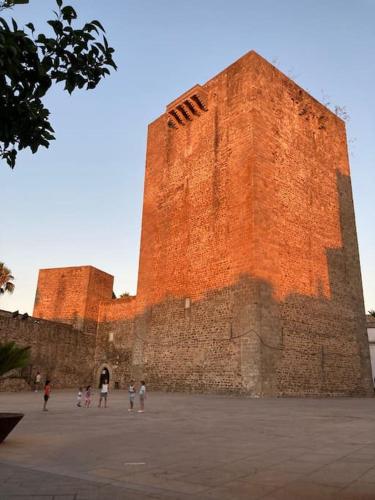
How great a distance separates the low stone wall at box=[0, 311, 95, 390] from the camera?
853 inches

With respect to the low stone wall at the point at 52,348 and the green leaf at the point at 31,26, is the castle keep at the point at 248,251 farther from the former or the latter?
the green leaf at the point at 31,26

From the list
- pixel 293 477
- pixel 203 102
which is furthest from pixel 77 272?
pixel 293 477

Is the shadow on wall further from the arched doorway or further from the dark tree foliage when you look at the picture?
the dark tree foliage

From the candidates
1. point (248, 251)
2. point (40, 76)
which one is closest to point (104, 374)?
point (248, 251)

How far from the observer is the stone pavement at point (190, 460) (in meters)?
3.56

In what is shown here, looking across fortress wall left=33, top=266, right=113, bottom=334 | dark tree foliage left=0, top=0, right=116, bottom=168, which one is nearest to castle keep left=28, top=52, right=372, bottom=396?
fortress wall left=33, top=266, right=113, bottom=334

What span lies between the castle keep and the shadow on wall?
2.4 inches

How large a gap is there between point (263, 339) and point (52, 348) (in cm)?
1313

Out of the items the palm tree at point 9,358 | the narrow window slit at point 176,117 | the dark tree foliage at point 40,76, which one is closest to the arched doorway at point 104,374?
the narrow window slit at point 176,117

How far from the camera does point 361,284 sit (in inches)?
896

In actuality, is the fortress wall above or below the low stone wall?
above

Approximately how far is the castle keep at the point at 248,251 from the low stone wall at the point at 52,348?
6.43 feet

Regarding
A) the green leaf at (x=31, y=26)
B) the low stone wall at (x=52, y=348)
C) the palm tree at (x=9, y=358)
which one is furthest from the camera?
the low stone wall at (x=52, y=348)

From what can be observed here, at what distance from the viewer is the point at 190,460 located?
4.88 m
